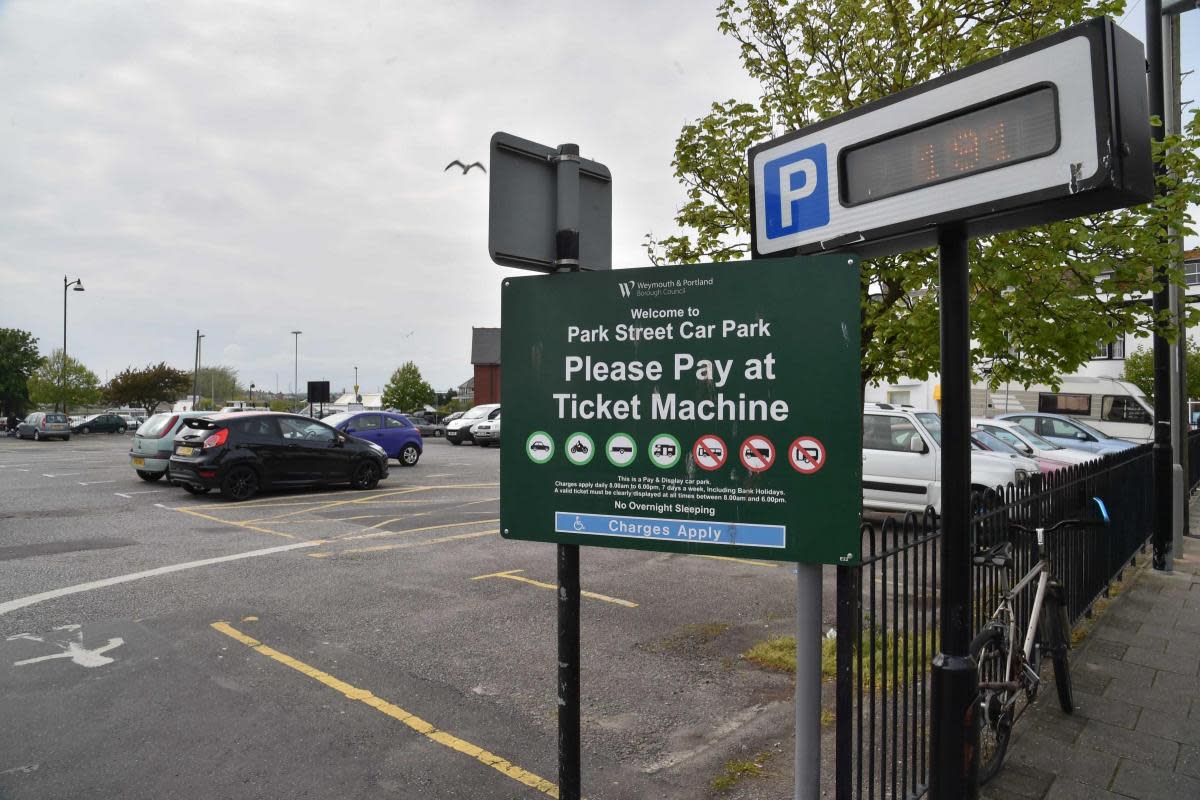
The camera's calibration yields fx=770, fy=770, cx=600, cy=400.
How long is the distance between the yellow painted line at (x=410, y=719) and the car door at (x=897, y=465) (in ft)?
27.1

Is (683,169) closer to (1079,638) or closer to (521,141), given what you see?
(521,141)

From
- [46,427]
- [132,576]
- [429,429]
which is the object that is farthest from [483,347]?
[132,576]

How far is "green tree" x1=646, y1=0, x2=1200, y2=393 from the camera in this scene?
4.54 m

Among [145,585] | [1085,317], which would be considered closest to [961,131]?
[1085,317]

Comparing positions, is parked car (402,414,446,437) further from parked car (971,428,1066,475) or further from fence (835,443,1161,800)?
fence (835,443,1161,800)

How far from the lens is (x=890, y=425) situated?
447 inches

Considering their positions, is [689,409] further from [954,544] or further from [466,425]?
[466,425]

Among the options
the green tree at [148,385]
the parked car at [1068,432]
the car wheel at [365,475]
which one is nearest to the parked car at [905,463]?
the parked car at [1068,432]

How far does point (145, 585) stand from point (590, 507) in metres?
6.55

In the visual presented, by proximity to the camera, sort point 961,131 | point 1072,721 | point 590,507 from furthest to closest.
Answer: point 1072,721, point 590,507, point 961,131

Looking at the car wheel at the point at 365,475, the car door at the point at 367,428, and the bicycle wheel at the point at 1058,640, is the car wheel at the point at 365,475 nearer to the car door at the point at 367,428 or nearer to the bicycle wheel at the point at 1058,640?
the car door at the point at 367,428

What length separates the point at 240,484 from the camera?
13617 millimetres

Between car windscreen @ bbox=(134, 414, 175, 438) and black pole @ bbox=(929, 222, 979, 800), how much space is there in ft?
54.5

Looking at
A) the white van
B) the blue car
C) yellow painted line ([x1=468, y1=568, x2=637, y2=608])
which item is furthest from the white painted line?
the white van
